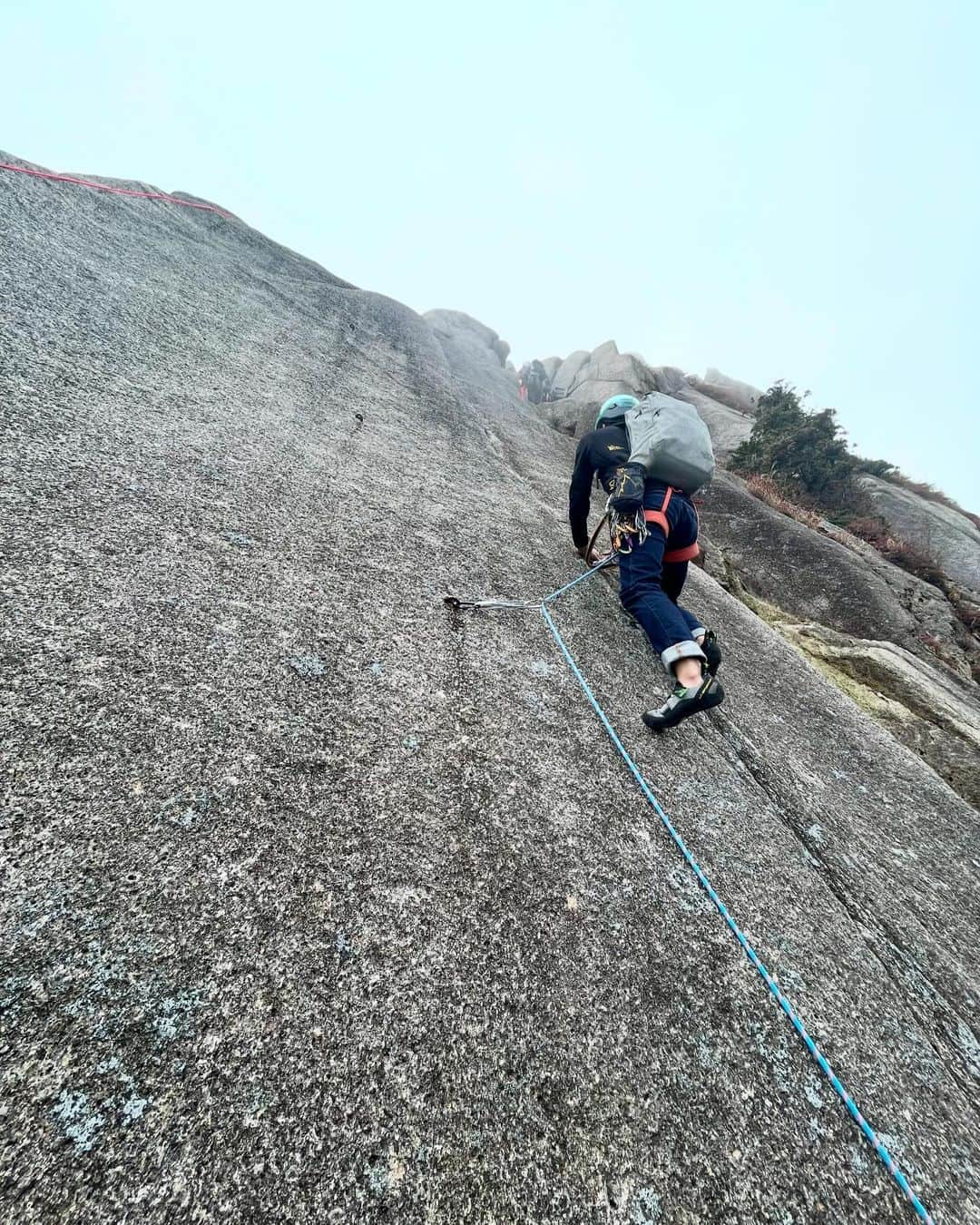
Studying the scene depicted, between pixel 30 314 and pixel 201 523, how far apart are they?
2898 millimetres

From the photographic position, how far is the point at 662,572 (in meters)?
4.36

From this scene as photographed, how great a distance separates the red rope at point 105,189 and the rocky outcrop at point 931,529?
54.9 feet

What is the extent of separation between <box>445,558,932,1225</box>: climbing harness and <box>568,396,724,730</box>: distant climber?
43cm

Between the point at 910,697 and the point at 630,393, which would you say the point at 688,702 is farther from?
the point at 630,393

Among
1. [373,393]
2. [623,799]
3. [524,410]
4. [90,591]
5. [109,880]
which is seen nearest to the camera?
[109,880]

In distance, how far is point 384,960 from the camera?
1.82 meters

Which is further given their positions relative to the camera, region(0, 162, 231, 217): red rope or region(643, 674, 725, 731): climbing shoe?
region(0, 162, 231, 217): red rope

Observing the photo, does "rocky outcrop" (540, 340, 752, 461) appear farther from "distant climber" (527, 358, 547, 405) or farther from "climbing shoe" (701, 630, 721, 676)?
"climbing shoe" (701, 630, 721, 676)

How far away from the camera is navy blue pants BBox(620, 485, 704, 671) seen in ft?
11.4

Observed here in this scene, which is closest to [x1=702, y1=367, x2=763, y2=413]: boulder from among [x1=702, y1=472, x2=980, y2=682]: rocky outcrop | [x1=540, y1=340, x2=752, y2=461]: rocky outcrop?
[x1=540, y1=340, x2=752, y2=461]: rocky outcrop

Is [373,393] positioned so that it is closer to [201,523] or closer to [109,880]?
[201,523]

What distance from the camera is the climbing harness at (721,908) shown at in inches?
71.3

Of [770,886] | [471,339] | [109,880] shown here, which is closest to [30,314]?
[109,880]

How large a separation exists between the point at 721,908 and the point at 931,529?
16.8 m
